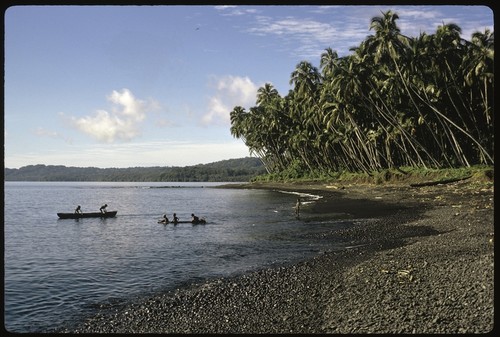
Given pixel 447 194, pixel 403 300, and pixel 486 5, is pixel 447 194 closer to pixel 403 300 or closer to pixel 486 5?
pixel 403 300

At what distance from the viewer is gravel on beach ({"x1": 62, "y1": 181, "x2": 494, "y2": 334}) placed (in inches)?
415

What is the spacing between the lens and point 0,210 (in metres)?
5.45

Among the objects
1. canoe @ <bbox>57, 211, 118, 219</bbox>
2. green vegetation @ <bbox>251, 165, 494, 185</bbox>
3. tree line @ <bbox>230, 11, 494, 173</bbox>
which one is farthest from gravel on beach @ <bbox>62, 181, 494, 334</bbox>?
canoe @ <bbox>57, 211, 118, 219</bbox>

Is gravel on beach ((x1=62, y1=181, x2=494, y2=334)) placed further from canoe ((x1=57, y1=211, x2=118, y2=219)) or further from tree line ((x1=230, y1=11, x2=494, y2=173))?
canoe ((x1=57, y1=211, x2=118, y2=219))

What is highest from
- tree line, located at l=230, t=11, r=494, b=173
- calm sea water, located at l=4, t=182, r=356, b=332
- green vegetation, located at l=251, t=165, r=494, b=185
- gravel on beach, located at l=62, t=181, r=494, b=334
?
tree line, located at l=230, t=11, r=494, b=173

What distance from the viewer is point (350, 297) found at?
1293 cm

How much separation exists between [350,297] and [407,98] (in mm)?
53405

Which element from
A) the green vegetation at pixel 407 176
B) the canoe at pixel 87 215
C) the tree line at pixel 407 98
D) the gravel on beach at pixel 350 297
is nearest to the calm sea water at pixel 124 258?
the gravel on beach at pixel 350 297

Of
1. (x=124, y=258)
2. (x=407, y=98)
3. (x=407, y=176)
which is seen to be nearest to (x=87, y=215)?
(x=124, y=258)

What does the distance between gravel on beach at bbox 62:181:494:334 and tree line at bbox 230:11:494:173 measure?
110ft

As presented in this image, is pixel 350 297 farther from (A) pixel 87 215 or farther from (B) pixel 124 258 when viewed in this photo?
(A) pixel 87 215

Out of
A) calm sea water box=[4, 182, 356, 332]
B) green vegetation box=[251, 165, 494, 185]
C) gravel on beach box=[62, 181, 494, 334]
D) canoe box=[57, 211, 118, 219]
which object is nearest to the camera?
gravel on beach box=[62, 181, 494, 334]

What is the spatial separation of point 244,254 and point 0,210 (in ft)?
60.4
